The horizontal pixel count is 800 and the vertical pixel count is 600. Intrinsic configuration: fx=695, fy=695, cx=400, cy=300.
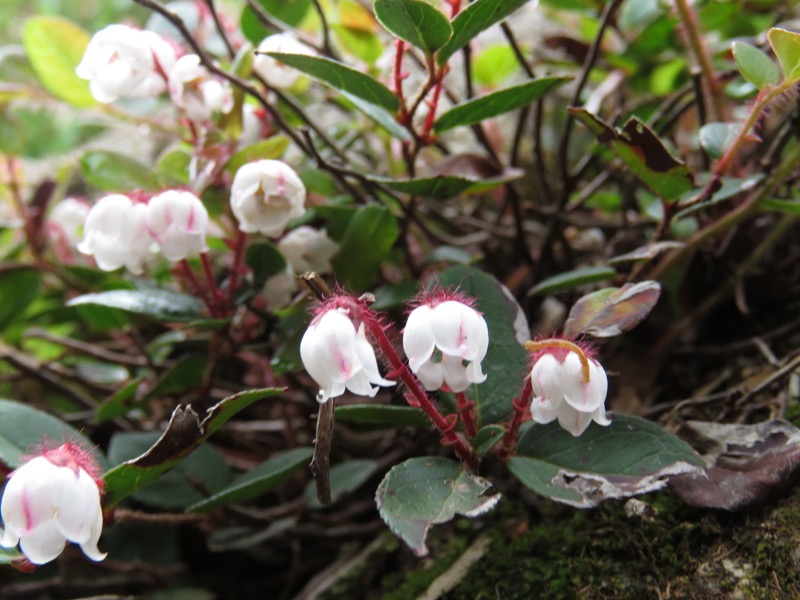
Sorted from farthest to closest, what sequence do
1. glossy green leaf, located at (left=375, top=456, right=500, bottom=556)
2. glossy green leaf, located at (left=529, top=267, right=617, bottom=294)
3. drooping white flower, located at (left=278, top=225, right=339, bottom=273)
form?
drooping white flower, located at (left=278, top=225, right=339, bottom=273), glossy green leaf, located at (left=529, top=267, right=617, bottom=294), glossy green leaf, located at (left=375, top=456, right=500, bottom=556)

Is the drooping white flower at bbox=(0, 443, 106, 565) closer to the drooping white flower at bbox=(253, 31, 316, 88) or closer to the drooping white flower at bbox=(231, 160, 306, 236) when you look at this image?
the drooping white flower at bbox=(231, 160, 306, 236)

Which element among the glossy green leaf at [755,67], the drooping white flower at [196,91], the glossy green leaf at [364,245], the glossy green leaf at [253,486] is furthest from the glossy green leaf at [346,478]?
the glossy green leaf at [755,67]

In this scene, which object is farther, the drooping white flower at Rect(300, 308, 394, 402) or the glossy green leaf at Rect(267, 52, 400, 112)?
the glossy green leaf at Rect(267, 52, 400, 112)

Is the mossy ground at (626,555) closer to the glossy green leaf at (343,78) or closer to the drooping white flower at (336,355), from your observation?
the drooping white flower at (336,355)

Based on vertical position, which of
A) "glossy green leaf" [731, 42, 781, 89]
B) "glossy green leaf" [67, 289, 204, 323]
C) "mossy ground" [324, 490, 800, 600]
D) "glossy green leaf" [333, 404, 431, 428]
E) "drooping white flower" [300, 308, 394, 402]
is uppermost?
"glossy green leaf" [731, 42, 781, 89]

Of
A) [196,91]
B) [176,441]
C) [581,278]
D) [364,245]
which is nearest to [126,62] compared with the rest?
[196,91]

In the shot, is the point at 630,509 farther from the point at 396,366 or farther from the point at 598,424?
the point at 396,366

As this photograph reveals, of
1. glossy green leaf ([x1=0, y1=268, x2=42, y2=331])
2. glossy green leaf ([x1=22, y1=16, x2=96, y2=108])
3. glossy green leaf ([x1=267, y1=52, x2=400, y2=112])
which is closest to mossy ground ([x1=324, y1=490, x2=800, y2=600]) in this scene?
glossy green leaf ([x1=267, y1=52, x2=400, y2=112])
